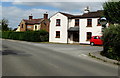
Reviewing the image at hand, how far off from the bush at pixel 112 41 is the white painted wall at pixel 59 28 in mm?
21075

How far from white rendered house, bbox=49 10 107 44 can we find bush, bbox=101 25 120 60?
16.7 m

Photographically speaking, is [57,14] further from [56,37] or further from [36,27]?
[36,27]

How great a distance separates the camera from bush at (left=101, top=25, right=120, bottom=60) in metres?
13.8

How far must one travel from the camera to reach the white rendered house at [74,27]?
109 feet

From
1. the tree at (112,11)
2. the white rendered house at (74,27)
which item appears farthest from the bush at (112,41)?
the white rendered house at (74,27)

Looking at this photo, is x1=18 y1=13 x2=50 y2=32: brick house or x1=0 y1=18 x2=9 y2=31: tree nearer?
x1=18 y1=13 x2=50 y2=32: brick house

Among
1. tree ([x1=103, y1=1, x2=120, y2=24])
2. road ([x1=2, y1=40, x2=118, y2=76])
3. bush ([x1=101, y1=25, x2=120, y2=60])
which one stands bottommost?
road ([x1=2, y1=40, x2=118, y2=76])

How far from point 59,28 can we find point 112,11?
21.1 meters

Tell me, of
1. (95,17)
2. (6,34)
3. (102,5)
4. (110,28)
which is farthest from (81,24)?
(6,34)

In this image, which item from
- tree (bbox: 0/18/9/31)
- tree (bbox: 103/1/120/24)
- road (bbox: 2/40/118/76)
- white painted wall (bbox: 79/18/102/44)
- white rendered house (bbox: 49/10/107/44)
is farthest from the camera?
tree (bbox: 0/18/9/31)

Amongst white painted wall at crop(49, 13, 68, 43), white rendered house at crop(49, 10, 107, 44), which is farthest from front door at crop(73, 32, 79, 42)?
white painted wall at crop(49, 13, 68, 43)

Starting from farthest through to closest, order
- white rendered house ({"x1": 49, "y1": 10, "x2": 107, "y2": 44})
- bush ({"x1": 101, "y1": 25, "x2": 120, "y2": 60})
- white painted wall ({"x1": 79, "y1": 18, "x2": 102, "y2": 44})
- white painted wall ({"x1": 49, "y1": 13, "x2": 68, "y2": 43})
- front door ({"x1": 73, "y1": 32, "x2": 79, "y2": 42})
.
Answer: white painted wall ({"x1": 49, "y1": 13, "x2": 68, "y2": 43}), front door ({"x1": 73, "y1": 32, "x2": 79, "y2": 42}), white rendered house ({"x1": 49, "y1": 10, "x2": 107, "y2": 44}), white painted wall ({"x1": 79, "y1": 18, "x2": 102, "y2": 44}), bush ({"x1": 101, "y1": 25, "x2": 120, "y2": 60})

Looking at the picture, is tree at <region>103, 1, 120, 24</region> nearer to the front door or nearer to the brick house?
the front door

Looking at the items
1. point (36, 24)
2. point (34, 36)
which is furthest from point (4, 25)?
point (34, 36)
